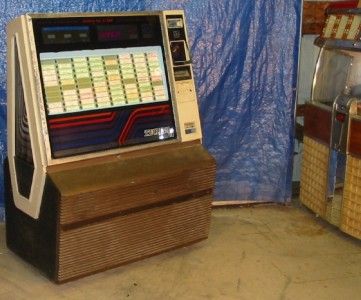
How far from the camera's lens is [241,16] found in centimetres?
354

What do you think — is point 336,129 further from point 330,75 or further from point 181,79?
point 181,79

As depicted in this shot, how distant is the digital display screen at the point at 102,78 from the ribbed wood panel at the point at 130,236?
0.58 meters

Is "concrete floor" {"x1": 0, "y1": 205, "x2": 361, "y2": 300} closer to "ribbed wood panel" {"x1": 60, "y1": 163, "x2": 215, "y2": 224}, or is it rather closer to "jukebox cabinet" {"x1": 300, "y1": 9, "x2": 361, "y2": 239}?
"jukebox cabinet" {"x1": 300, "y1": 9, "x2": 361, "y2": 239}

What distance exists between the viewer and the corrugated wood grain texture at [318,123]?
3.44 m

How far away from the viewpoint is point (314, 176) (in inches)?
144

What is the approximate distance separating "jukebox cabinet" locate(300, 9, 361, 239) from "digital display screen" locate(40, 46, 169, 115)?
1.10 meters

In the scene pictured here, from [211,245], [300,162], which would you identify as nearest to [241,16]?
[300,162]

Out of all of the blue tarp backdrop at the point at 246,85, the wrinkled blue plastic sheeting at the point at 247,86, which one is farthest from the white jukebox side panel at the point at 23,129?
the wrinkled blue plastic sheeting at the point at 247,86

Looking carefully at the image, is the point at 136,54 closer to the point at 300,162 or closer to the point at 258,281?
the point at 258,281

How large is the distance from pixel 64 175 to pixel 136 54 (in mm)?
763

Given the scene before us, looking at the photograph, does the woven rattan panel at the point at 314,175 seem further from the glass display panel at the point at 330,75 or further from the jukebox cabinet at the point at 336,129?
the glass display panel at the point at 330,75

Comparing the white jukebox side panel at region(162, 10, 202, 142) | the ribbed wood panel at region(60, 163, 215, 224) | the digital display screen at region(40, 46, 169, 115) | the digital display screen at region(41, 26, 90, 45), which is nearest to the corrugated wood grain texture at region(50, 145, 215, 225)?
the ribbed wood panel at region(60, 163, 215, 224)

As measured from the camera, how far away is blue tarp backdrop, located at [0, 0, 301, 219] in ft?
11.5

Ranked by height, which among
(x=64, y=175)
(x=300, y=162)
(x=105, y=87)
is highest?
(x=105, y=87)
